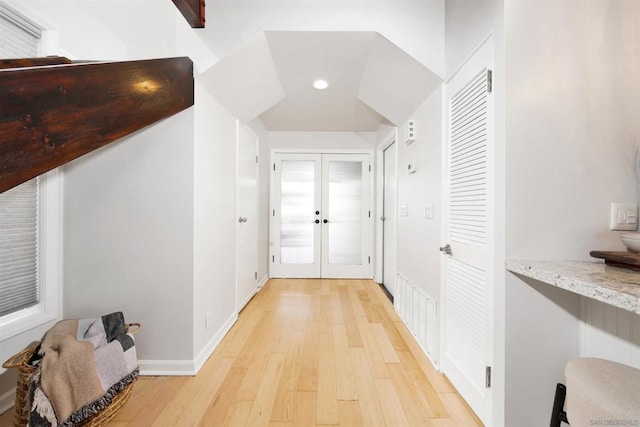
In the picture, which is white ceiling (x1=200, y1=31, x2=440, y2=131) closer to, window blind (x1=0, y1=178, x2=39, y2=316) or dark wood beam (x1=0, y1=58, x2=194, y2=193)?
dark wood beam (x1=0, y1=58, x2=194, y2=193)

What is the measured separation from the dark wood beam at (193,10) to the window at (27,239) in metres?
1.12

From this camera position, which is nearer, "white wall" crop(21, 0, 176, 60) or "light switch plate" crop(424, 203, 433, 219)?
"white wall" crop(21, 0, 176, 60)

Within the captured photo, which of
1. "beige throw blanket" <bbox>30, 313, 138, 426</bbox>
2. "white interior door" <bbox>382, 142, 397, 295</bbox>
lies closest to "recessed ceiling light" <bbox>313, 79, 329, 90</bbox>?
"white interior door" <bbox>382, 142, 397, 295</bbox>

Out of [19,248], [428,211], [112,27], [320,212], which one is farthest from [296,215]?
[19,248]

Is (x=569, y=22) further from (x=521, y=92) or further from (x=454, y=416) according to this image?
(x=454, y=416)

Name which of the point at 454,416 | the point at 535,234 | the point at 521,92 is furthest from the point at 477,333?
the point at 521,92

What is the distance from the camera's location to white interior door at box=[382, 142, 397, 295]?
3377mm

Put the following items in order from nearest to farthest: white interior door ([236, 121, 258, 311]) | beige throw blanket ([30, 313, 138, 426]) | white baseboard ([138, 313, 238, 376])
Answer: beige throw blanket ([30, 313, 138, 426]) < white baseboard ([138, 313, 238, 376]) < white interior door ([236, 121, 258, 311])

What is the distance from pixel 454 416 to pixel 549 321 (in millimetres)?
705

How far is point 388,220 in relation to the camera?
11.9ft

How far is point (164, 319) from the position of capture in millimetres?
1738

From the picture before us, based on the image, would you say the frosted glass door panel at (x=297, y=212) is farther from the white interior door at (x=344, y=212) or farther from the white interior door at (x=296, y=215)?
the white interior door at (x=344, y=212)

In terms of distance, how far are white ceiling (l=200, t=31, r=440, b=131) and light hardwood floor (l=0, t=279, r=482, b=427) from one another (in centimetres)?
197

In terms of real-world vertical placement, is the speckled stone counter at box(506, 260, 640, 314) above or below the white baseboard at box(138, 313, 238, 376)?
above
